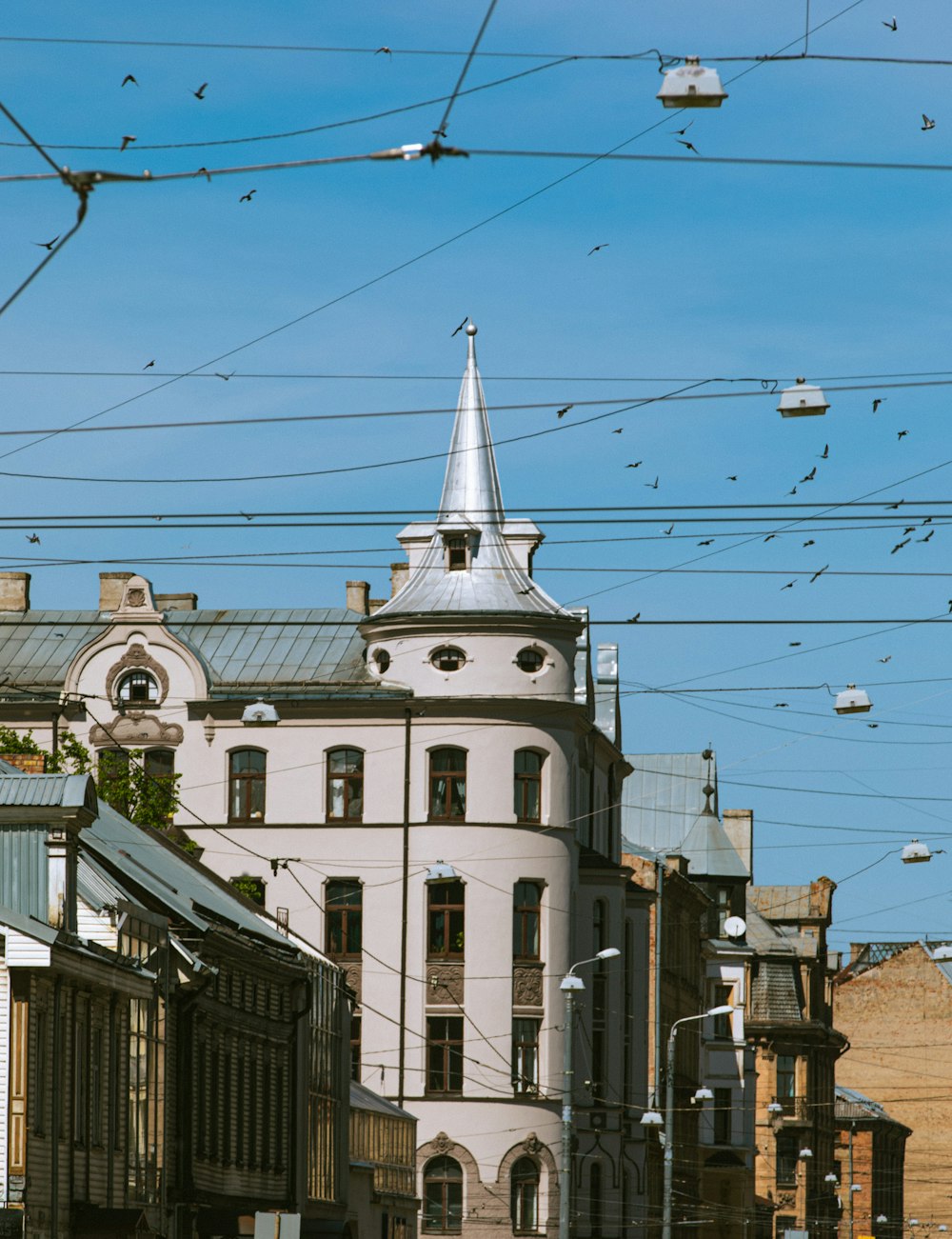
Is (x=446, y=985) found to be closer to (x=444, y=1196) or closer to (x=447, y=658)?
(x=444, y=1196)

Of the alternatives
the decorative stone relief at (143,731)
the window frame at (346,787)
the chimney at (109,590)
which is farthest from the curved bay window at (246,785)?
the chimney at (109,590)

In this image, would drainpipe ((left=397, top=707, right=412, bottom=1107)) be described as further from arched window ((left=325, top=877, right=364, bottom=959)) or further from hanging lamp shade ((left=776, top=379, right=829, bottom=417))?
hanging lamp shade ((left=776, top=379, right=829, bottom=417))

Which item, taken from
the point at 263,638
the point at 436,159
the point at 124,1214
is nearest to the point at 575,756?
the point at 263,638

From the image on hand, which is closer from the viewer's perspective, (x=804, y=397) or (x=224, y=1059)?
(x=804, y=397)

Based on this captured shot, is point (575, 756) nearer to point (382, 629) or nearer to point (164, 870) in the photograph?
point (382, 629)

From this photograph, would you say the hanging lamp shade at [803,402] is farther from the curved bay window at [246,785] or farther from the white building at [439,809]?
the curved bay window at [246,785]

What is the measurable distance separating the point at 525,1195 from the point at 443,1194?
2.08 metres

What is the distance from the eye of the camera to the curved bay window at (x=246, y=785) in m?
66.3

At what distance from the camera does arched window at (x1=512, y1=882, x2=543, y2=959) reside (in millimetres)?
64438

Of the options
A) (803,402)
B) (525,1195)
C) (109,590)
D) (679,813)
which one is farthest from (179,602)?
(803,402)

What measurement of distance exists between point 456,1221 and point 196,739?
14195 millimetres

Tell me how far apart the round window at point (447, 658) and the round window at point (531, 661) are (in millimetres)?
1521

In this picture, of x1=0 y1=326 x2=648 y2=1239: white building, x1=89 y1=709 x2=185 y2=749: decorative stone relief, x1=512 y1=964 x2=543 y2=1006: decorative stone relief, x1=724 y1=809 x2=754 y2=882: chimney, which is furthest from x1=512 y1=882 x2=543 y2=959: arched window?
x1=724 y1=809 x2=754 y2=882: chimney

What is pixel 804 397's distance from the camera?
1040 inches
